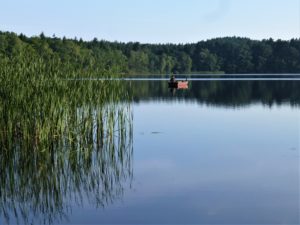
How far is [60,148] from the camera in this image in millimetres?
14578

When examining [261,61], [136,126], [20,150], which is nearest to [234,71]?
[261,61]

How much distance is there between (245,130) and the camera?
23484mm

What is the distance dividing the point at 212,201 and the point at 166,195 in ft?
3.45

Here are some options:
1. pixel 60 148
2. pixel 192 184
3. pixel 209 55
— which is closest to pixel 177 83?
pixel 60 148

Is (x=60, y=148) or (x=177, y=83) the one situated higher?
(x=60, y=148)

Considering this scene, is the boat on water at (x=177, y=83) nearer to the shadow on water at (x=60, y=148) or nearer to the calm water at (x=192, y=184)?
the calm water at (x=192, y=184)

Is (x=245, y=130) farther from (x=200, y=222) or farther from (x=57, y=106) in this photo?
(x=200, y=222)

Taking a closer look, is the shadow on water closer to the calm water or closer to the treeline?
the calm water

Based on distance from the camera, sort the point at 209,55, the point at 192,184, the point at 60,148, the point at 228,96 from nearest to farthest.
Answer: the point at 192,184, the point at 60,148, the point at 228,96, the point at 209,55

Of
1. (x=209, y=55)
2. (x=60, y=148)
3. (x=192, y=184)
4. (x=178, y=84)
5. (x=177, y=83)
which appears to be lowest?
(x=192, y=184)

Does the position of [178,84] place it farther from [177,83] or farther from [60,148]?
[60,148]

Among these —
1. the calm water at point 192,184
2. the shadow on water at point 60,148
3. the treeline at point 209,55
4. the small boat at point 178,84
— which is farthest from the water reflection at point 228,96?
the treeline at point 209,55

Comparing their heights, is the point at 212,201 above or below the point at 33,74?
below

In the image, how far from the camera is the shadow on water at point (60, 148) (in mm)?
11305
